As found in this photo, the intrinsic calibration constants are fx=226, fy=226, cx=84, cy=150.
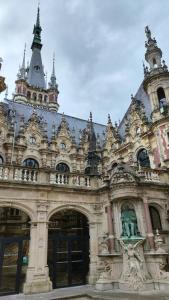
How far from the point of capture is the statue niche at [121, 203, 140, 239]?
1374 centimetres

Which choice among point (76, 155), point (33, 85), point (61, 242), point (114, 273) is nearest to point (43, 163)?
point (76, 155)

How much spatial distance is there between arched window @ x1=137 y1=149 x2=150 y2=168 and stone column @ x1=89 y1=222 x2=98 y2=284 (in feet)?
30.1

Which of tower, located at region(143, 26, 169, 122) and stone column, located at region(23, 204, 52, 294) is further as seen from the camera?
tower, located at region(143, 26, 169, 122)

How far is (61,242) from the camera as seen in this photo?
14789mm

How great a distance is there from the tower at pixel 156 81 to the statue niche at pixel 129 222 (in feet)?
33.6

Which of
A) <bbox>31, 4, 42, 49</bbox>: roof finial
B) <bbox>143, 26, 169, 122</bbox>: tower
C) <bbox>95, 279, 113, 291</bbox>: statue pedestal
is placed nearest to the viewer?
<bbox>95, 279, 113, 291</bbox>: statue pedestal

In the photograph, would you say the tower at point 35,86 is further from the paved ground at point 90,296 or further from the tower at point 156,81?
the paved ground at point 90,296

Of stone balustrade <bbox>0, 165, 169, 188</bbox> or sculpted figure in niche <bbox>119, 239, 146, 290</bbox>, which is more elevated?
stone balustrade <bbox>0, 165, 169, 188</bbox>

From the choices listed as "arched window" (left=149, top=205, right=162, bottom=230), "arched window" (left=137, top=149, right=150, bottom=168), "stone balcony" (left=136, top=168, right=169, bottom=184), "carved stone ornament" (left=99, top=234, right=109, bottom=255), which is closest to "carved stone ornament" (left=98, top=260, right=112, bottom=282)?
"carved stone ornament" (left=99, top=234, right=109, bottom=255)

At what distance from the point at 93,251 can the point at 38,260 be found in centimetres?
372

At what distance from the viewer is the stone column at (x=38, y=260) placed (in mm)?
12414

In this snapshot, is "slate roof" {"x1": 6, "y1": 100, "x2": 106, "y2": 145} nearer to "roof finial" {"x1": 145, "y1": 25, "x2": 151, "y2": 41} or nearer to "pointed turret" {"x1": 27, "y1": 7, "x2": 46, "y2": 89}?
"roof finial" {"x1": 145, "y1": 25, "x2": 151, "y2": 41}

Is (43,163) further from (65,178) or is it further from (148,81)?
(148,81)

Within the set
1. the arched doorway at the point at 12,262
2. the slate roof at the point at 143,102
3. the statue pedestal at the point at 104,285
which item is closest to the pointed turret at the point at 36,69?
the slate roof at the point at 143,102
